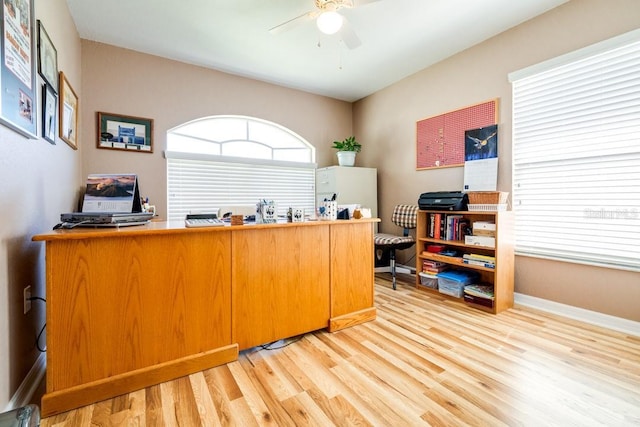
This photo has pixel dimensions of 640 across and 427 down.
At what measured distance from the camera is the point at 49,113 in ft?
6.04

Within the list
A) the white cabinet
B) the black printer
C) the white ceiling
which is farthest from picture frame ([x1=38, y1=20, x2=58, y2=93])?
the black printer

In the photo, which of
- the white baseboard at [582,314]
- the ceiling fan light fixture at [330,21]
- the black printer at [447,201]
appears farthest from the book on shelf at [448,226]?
the ceiling fan light fixture at [330,21]

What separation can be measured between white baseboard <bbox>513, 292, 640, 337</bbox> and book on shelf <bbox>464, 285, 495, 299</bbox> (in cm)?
36

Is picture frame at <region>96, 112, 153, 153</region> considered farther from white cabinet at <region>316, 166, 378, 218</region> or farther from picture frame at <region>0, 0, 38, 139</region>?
white cabinet at <region>316, 166, 378, 218</region>

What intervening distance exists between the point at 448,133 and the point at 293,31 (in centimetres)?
Answer: 209

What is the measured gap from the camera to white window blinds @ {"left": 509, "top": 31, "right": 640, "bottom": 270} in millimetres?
2180

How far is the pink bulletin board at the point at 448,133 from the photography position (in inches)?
120

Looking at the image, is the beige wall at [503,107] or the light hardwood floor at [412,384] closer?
the light hardwood floor at [412,384]

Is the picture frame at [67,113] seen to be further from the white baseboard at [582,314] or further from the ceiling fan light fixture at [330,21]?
the white baseboard at [582,314]

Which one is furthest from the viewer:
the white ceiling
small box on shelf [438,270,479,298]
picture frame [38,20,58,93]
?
small box on shelf [438,270,479,298]

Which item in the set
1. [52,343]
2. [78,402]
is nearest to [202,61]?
[52,343]

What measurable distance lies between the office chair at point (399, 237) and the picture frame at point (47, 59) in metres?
3.15

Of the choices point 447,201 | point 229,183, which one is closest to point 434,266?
point 447,201

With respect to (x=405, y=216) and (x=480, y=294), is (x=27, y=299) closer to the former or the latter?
(x=480, y=294)
